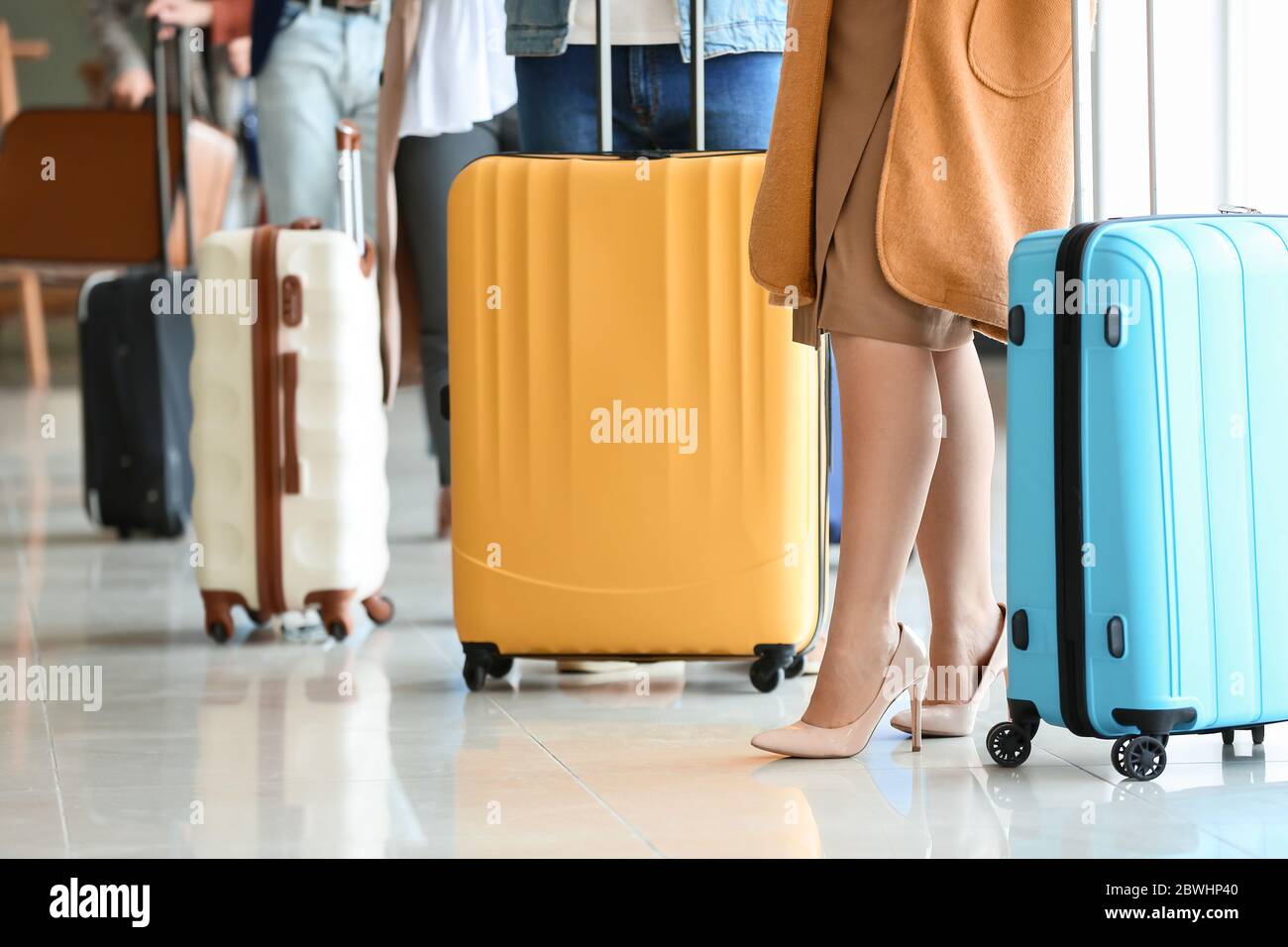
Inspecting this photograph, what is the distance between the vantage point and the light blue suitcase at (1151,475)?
58.5 inches

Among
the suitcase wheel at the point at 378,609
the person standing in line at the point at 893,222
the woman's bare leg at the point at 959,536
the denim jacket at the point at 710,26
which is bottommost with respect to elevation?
the suitcase wheel at the point at 378,609

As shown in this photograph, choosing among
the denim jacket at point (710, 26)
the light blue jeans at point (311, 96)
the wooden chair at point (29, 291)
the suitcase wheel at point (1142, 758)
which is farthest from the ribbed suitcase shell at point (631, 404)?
the wooden chair at point (29, 291)

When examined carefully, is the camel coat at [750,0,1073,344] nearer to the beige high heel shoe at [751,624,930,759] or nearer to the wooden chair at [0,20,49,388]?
the beige high heel shoe at [751,624,930,759]

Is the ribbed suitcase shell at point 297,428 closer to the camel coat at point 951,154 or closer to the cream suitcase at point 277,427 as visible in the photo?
the cream suitcase at point 277,427

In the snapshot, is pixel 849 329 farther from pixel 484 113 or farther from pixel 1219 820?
pixel 484 113

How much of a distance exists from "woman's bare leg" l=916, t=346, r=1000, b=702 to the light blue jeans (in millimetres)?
1786

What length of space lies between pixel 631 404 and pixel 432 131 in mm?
997

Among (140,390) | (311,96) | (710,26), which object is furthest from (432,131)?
(140,390)

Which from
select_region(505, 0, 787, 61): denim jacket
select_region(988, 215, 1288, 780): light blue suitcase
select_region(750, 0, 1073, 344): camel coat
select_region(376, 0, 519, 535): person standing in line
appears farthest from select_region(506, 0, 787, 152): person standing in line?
select_region(988, 215, 1288, 780): light blue suitcase

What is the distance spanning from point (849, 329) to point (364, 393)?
1.05m

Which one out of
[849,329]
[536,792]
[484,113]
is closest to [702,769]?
[536,792]

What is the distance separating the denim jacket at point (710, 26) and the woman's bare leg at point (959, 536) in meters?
0.63

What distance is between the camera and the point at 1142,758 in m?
1.52

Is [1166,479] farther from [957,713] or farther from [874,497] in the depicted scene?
→ [957,713]
